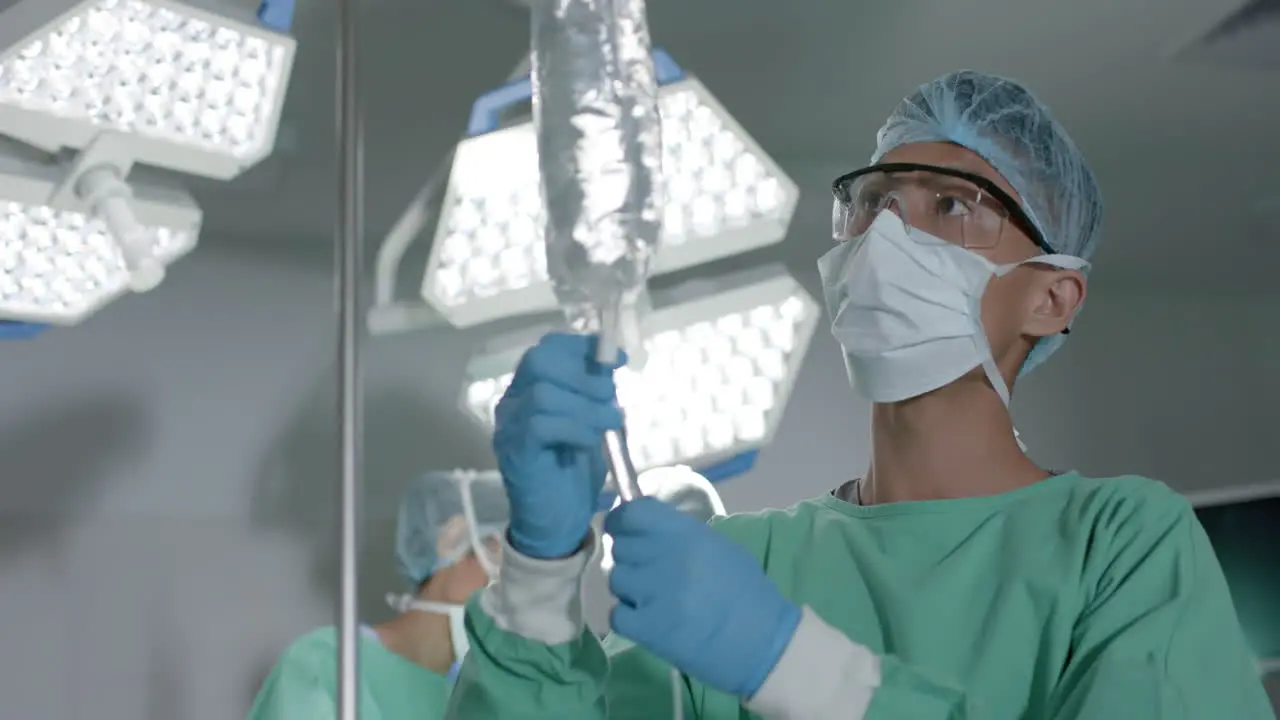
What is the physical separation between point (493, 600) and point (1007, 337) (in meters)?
0.66

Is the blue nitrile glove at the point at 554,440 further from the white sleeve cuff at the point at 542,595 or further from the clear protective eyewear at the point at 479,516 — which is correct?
the clear protective eyewear at the point at 479,516

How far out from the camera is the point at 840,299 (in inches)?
55.4

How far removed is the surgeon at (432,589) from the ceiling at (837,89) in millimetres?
825

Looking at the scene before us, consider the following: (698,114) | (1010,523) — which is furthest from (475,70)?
(1010,523)

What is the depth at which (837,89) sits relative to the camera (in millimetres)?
2855

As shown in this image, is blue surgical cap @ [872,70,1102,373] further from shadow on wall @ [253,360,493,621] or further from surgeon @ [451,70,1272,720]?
shadow on wall @ [253,360,493,621]

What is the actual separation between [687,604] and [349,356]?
1.11ft

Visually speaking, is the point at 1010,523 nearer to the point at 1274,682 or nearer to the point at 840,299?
the point at 840,299

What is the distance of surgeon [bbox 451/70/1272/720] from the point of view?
3.15ft

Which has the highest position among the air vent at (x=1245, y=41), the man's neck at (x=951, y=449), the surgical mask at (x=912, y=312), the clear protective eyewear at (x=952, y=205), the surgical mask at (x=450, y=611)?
the air vent at (x=1245, y=41)

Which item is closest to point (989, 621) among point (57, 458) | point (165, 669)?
point (165, 669)

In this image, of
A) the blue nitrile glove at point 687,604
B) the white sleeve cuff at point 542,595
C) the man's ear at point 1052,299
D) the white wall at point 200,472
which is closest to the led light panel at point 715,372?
the man's ear at point 1052,299

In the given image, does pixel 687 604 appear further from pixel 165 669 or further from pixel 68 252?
pixel 165 669

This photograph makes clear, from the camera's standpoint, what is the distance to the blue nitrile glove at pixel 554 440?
0.96 m
